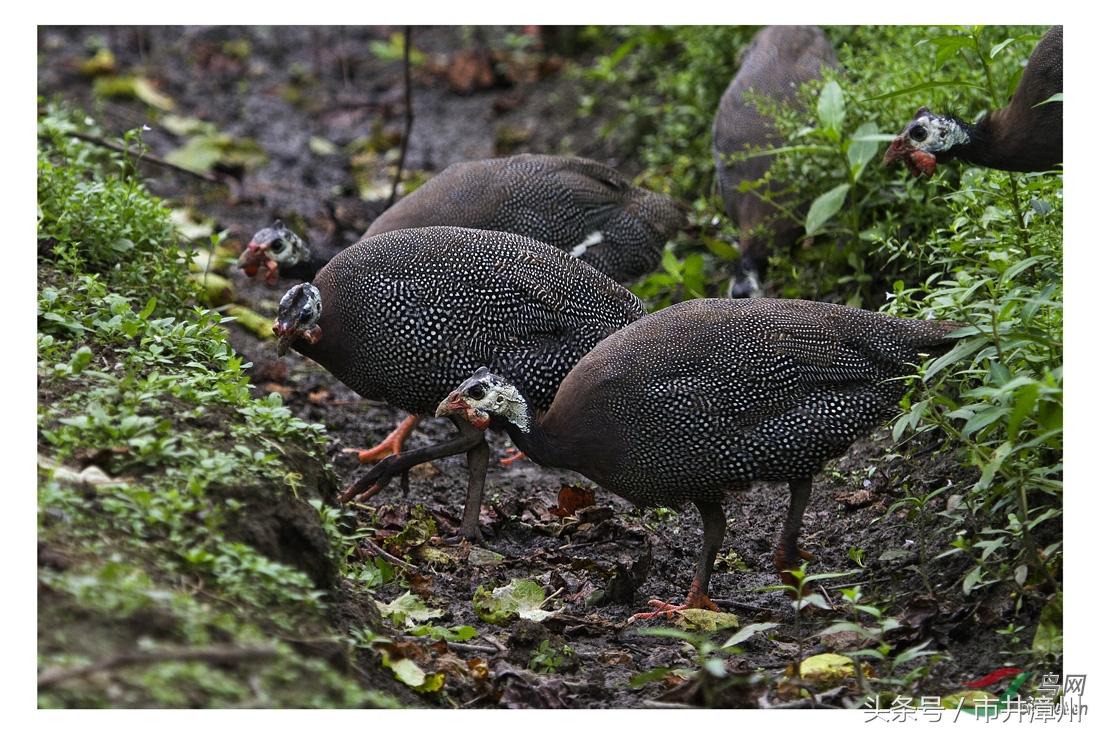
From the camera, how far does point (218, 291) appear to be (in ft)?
23.9

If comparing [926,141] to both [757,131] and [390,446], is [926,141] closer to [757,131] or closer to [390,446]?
[757,131]

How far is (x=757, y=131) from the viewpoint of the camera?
7.40m

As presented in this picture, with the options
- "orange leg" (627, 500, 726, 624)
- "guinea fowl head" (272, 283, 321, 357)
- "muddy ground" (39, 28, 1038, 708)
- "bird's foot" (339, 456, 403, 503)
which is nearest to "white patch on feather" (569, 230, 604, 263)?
"muddy ground" (39, 28, 1038, 708)

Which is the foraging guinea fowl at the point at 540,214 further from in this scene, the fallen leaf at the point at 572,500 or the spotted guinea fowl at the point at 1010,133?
the spotted guinea fowl at the point at 1010,133

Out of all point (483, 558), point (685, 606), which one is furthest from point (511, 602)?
point (685, 606)

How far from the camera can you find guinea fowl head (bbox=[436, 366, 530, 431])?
5.11 metres

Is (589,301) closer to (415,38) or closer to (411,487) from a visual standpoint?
(411,487)

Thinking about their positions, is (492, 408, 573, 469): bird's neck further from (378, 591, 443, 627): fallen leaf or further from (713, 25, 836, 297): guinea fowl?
(713, 25, 836, 297): guinea fowl

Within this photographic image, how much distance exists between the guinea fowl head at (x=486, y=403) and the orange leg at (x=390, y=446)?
1.36 meters

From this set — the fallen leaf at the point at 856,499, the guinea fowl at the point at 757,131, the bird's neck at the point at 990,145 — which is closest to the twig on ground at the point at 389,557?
the fallen leaf at the point at 856,499

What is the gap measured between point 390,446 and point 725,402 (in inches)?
85.5

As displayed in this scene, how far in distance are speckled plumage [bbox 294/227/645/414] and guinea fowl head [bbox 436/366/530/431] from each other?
473 millimetres

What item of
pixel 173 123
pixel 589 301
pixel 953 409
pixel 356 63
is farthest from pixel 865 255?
pixel 356 63

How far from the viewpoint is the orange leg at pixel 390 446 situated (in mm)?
6416
